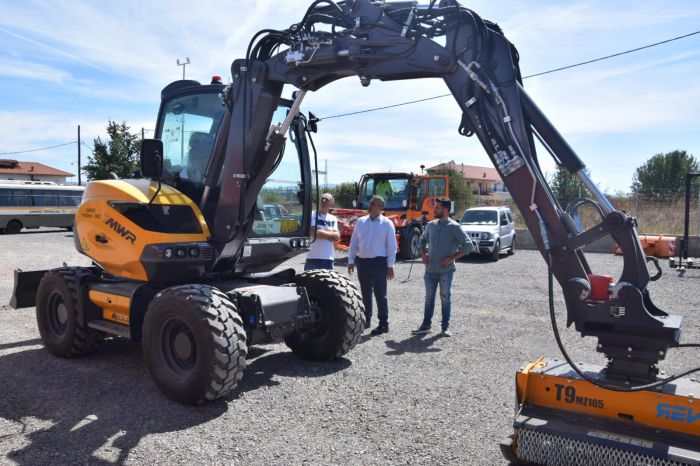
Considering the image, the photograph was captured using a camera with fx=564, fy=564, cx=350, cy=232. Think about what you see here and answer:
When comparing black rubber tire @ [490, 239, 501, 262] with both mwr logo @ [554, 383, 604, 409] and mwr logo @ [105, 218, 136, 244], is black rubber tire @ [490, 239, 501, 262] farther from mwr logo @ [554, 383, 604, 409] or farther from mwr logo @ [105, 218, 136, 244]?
mwr logo @ [554, 383, 604, 409]

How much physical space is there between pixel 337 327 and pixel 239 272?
1253 mm

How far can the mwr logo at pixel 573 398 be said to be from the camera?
12.1 ft

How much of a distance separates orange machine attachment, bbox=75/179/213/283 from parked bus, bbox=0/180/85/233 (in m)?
23.4

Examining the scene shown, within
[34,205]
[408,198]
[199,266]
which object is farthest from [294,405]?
[34,205]

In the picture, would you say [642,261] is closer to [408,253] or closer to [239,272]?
[239,272]

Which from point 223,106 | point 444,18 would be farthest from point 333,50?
point 223,106

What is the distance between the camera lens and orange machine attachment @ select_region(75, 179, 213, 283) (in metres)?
5.53

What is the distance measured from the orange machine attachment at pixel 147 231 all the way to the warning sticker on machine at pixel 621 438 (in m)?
3.79

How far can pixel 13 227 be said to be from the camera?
27.9 meters

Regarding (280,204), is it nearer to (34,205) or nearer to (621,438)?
(621,438)

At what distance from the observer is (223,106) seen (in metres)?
5.84

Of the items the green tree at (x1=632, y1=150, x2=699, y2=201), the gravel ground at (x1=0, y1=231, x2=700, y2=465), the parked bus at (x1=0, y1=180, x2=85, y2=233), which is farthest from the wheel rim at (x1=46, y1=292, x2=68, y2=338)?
the green tree at (x1=632, y1=150, x2=699, y2=201)

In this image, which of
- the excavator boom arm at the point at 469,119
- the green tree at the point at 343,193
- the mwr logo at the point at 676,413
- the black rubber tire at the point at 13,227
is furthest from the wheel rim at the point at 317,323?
the green tree at the point at 343,193

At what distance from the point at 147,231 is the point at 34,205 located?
2710 centimetres
